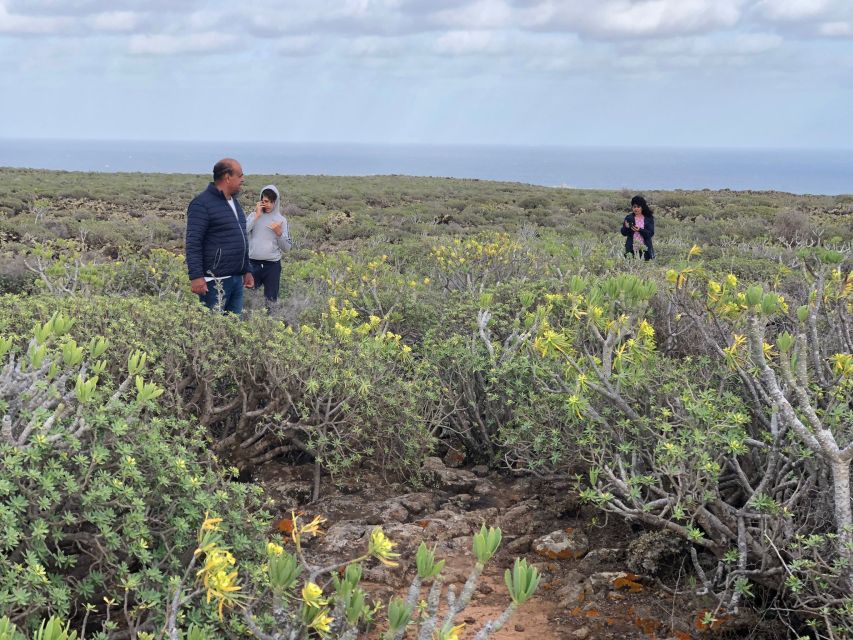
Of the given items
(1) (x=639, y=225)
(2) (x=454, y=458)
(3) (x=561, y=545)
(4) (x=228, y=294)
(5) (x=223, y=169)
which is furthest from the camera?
(1) (x=639, y=225)

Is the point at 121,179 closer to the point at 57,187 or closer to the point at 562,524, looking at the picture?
the point at 57,187

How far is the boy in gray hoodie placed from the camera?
671cm

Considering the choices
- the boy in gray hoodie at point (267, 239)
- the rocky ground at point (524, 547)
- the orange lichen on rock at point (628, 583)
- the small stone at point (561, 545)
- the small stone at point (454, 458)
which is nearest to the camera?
the rocky ground at point (524, 547)

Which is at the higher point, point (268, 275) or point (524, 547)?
point (268, 275)

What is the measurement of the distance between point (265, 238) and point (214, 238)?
109cm

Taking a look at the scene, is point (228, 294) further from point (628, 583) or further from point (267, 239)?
point (628, 583)

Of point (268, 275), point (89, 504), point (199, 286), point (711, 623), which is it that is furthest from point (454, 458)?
point (268, 275)

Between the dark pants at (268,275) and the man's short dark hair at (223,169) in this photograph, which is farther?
the dark pants at (268,275)

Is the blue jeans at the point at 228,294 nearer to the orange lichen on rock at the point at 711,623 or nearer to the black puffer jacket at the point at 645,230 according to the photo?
the orange lichen on rock at the point at 711,623

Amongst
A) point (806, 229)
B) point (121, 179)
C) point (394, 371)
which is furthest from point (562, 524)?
point (121, 179)

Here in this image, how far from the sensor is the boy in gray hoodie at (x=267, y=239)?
22.0 feet

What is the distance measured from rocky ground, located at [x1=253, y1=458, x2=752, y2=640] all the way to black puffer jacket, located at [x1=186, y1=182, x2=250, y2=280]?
6.36 ft

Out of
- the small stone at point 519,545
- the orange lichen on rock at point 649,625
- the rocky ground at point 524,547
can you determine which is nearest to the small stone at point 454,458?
the rocky ground at point 524,547

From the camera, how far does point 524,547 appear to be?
11.8ft
